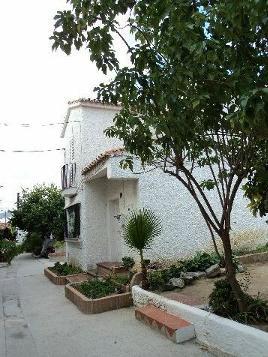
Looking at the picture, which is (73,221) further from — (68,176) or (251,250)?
(251,250)

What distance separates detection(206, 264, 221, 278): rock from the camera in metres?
9.48

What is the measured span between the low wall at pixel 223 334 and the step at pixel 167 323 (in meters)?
0.10

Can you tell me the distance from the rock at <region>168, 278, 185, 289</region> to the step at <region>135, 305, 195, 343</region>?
1.18m

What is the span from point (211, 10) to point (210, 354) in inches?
162

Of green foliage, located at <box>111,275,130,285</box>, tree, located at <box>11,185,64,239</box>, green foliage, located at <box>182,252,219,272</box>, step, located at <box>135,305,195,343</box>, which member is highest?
tree, located at <box>11,185,64,239</box>

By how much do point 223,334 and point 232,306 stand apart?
675mm

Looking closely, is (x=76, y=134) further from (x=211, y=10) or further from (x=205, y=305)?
(x=211, y=10)

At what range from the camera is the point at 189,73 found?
4.05 meters

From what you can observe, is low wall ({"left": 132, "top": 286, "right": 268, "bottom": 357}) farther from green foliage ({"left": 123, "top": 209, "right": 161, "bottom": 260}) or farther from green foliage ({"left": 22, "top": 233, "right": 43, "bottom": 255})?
green foliage ({"left": 22, "top": 233, "right": 43, "bottom": 255})

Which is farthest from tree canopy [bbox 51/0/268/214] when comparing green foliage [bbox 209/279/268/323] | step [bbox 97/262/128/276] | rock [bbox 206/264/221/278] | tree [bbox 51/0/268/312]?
step [bbox 97/262/128/276]

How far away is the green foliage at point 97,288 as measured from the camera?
29.7 feet

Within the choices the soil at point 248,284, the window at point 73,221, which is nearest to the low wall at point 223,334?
the soil at point 248,284

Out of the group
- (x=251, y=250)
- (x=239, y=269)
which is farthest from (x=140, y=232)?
(x=251, y=250)

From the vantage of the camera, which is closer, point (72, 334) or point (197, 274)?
point (72, 334)
